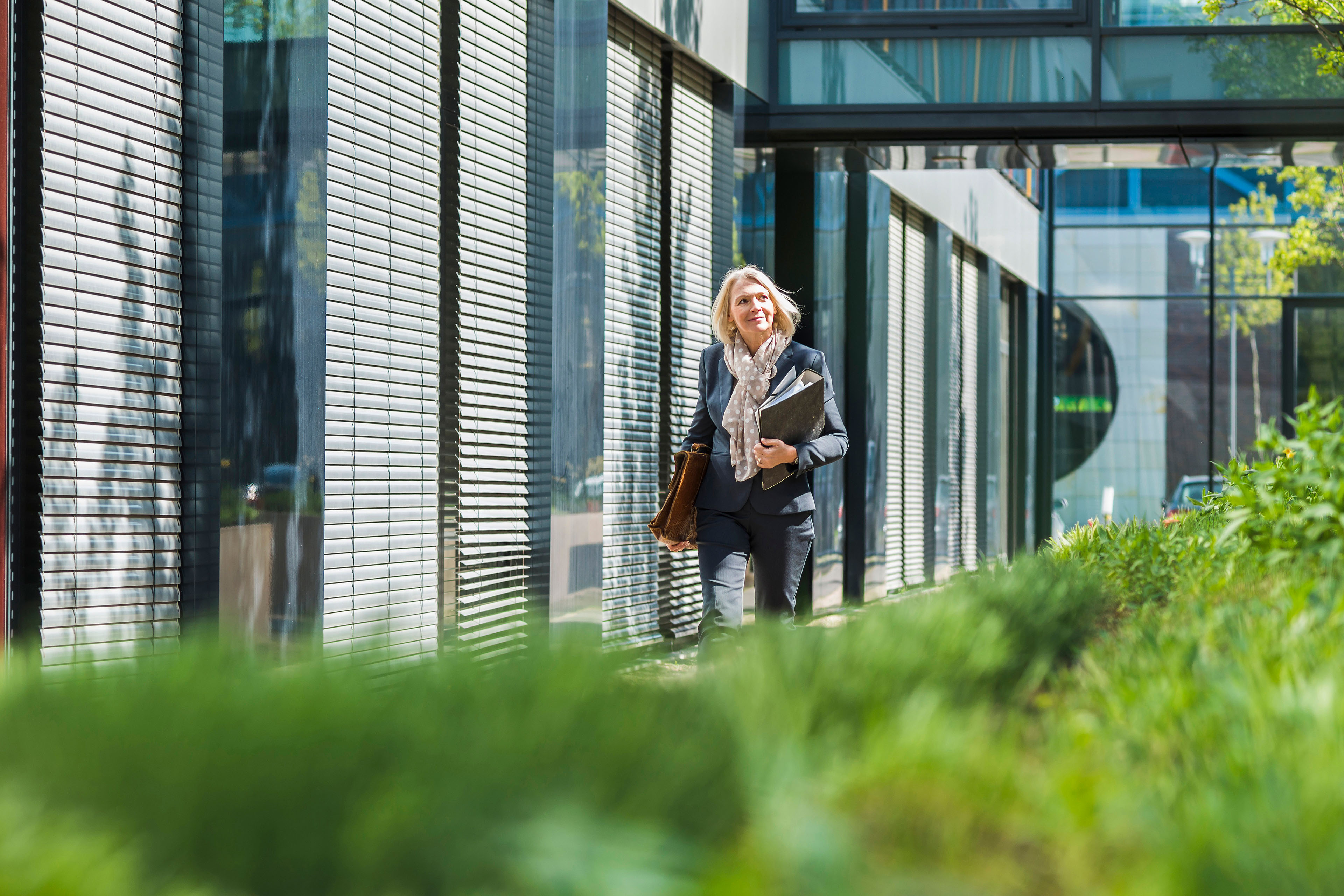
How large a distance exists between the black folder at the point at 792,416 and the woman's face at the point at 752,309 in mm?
266

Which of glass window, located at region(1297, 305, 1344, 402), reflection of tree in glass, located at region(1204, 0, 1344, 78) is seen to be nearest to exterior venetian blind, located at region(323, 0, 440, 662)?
reflection of tree in glass, located at region(1204, 0, 1344, 78)

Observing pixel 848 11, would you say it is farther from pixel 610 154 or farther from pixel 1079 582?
pixel 1079 582

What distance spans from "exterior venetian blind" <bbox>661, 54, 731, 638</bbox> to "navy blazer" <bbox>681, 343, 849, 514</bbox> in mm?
3532

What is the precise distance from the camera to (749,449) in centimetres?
421

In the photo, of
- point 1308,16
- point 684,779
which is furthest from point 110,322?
point 1308,16

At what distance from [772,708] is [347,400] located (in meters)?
3.96

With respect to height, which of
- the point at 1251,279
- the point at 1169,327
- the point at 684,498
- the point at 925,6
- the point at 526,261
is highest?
the point at 925,6

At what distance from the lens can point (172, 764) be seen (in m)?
1.22

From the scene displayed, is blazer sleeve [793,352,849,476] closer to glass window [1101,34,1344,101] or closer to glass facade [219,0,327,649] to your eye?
glass facade [219,0,327,649]

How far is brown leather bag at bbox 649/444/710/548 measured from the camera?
14.3ft

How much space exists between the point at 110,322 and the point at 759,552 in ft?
7.37

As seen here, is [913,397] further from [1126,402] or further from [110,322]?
[110,322]

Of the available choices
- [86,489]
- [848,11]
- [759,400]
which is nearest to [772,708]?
[759,400]

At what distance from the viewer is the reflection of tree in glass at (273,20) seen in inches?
175
